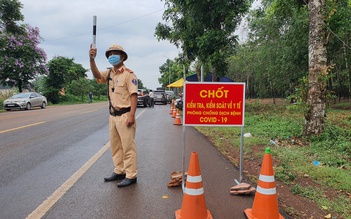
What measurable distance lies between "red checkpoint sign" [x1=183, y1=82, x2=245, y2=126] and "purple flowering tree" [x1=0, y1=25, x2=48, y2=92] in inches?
1026

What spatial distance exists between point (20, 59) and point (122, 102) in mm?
26728

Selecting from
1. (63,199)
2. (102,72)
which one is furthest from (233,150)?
(63,199)

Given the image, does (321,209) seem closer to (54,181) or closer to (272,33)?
(54,181)

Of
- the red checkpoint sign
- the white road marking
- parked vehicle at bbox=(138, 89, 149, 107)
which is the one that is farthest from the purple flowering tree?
the red checkpoint sign

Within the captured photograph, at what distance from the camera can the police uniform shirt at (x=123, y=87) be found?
169 inches

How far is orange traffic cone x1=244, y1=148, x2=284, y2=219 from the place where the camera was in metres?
3.18

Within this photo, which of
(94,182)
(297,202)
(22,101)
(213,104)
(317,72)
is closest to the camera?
(297,202)

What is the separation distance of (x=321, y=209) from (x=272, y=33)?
19.5 meters

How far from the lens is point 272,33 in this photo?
21062 mm

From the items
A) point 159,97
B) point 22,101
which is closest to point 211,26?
point 22,101

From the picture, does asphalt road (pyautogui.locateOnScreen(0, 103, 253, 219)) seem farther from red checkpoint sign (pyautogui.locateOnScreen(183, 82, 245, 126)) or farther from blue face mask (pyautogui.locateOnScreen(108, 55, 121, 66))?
blue face mask (pyautogui.locateOnScreen(108, 55, 121, 66))

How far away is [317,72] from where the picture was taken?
25.2 ft

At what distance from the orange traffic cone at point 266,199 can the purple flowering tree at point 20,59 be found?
89.8 feet

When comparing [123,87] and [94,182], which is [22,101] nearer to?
[94,182]
